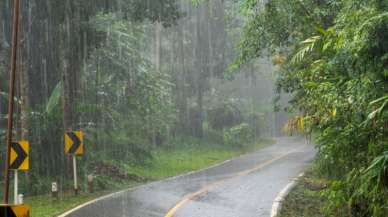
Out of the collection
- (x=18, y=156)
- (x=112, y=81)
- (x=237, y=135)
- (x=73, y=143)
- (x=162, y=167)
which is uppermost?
(x=112, y=81)

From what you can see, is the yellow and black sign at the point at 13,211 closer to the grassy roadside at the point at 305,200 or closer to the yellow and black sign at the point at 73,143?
the grassy roadside at the point at 305,200

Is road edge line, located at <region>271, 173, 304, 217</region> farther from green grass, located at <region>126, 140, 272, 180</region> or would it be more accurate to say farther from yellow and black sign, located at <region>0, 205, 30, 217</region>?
green grass, located at <region>126, 140, 272, 180</region>

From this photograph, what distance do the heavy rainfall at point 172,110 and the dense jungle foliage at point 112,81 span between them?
2.8 inches

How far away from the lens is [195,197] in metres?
Result: 15.5

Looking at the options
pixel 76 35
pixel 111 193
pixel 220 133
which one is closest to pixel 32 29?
pixel 76 35

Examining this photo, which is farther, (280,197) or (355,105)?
(280,197)

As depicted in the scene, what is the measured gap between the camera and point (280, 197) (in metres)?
15.1

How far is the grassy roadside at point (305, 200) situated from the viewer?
41.2 feet

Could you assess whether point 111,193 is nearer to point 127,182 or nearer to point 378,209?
point 127,182

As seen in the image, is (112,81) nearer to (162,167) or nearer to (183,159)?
(162,167)

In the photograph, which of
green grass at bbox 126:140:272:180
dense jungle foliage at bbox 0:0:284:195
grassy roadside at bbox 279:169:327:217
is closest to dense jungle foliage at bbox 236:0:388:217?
grassy roadside at bbox 279:169:327:217

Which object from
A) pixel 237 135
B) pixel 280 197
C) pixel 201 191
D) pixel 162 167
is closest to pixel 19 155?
pixel 201 191

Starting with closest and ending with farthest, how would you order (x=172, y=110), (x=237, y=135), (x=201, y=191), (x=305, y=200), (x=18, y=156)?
(x=18, y=156)
(x=305, y=200)
(x=201, y=191)
(x=172, y=110)
(x=237, y=135)

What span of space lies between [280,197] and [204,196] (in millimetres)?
2078
